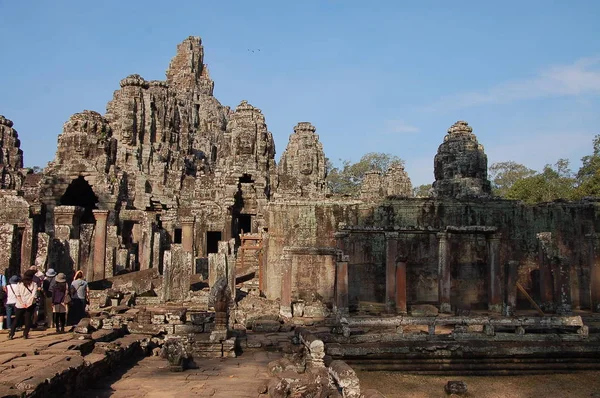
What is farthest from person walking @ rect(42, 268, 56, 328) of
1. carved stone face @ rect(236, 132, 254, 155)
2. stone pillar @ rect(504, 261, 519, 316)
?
carved stone face @ rect(236, 132, 254, 155)

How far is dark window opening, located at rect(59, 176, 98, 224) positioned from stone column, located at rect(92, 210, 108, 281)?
329cm

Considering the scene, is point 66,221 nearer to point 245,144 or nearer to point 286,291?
point 286,291

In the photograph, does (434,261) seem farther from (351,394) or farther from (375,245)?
(351,394)

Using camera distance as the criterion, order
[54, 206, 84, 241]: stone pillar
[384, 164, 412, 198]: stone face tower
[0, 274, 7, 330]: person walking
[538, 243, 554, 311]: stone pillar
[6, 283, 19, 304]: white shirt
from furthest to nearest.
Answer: [384, 164, 412, 198]: stone face tower < [54, 206, 84, 241]: stone pillar < [538, 243, 554, 311]: stone pillar < [0, 274, 7, 330]: person walking < [6, 283, 19, 304]: white shirt

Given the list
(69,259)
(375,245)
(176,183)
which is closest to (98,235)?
(69,259)

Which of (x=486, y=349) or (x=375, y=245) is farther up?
(x=375, y=245)

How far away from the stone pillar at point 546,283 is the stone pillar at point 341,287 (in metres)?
5.88

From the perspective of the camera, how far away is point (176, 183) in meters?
35.6

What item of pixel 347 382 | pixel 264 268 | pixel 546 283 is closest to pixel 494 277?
pixel 546 283

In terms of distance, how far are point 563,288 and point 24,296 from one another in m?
13.4

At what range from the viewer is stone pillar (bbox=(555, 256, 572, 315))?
15.8 meters

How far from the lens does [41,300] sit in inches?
468

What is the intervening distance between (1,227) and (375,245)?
10219 mm

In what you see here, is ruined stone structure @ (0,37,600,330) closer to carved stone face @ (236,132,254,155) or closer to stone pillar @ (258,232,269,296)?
stone pillar @ (258,232,269,296)
